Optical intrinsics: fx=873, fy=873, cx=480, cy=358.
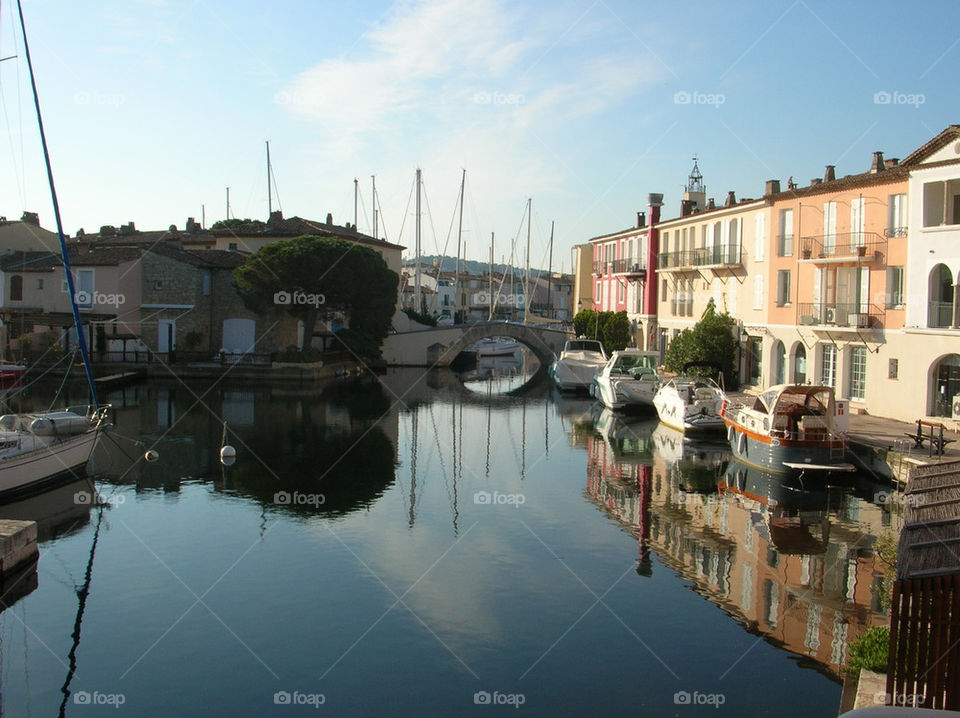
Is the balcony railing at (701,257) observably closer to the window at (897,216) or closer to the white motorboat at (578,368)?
the white motorboat at (578,368)

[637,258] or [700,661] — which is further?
[637,258]

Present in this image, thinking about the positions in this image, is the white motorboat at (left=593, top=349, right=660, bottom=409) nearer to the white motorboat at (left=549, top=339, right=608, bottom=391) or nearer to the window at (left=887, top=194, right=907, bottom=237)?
the white motorboat at (left=549, top=339, right=608, bottom=391)

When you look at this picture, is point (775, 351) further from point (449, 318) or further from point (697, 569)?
point (449, 318)

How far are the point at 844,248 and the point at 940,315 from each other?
5.78 m

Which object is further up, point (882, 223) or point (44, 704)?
point (882, 223)

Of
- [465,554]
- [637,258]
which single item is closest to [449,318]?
[637,258]

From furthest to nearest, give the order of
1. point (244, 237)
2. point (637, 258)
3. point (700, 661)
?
point (244, 237)
point (637, 258)
point (700, 661)

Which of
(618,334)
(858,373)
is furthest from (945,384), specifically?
(618,334)

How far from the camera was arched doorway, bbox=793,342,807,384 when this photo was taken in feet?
114

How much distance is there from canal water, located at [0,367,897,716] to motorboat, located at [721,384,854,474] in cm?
68

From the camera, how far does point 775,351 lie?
122ft

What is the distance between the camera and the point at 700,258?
45.8m

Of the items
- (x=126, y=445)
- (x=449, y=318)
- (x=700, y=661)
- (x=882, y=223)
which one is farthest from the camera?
(x=449, y=318)

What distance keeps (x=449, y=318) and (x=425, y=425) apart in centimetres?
6570
